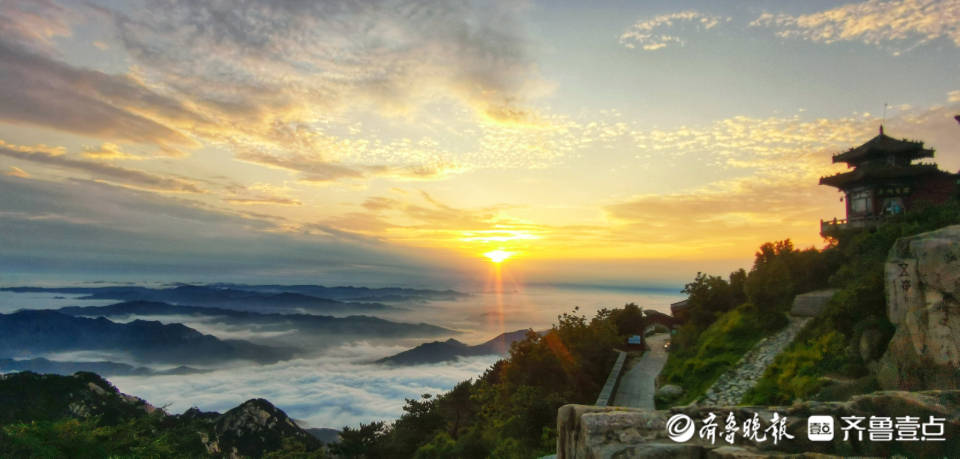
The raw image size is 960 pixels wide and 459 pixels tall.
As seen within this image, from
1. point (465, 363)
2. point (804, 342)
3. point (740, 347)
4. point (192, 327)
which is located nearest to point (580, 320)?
point (740, 347)

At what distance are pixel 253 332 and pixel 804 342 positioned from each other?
15739cm

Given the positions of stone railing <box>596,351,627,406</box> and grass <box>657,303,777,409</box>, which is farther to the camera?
stone railing <box>596,351,627,406</box>

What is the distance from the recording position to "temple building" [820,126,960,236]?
2258cm

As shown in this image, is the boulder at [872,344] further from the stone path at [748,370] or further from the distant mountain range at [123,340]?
the distant mountain range at [123,340]

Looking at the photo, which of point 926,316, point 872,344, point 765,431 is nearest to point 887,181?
point 872,344

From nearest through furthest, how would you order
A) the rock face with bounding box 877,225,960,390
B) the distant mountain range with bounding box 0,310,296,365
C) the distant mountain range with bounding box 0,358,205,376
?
the rock face with bounding box 877,225,960,390
the distant mountain range with bounding box 0,358,205,376
the distant mountain range with bounding box 0,310,296,365

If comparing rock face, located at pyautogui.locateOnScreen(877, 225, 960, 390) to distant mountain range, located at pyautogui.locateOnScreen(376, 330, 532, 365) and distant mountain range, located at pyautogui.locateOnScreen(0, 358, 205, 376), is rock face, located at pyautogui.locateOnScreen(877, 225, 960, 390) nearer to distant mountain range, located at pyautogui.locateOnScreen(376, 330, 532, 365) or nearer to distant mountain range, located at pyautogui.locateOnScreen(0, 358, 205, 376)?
distant mountain range, located at pyautogui.locateOnScreen(376, 330, 532, 365)

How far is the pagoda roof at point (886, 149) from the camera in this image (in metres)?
23.1

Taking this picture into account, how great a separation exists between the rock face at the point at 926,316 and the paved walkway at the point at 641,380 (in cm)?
594

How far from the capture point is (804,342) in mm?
12680

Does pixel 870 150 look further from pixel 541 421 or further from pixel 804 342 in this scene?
pixel 541 421

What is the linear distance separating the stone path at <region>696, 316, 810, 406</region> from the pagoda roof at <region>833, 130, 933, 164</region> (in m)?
15.2

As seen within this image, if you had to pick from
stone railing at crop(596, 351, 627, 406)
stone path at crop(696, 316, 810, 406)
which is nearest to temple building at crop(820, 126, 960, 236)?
stone path at crop(696, 316, 810, 406)

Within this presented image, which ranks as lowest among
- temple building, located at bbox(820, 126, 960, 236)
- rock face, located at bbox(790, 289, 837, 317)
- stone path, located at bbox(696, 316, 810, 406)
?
stone path, located at bbox(696, 316, 810, 406)
